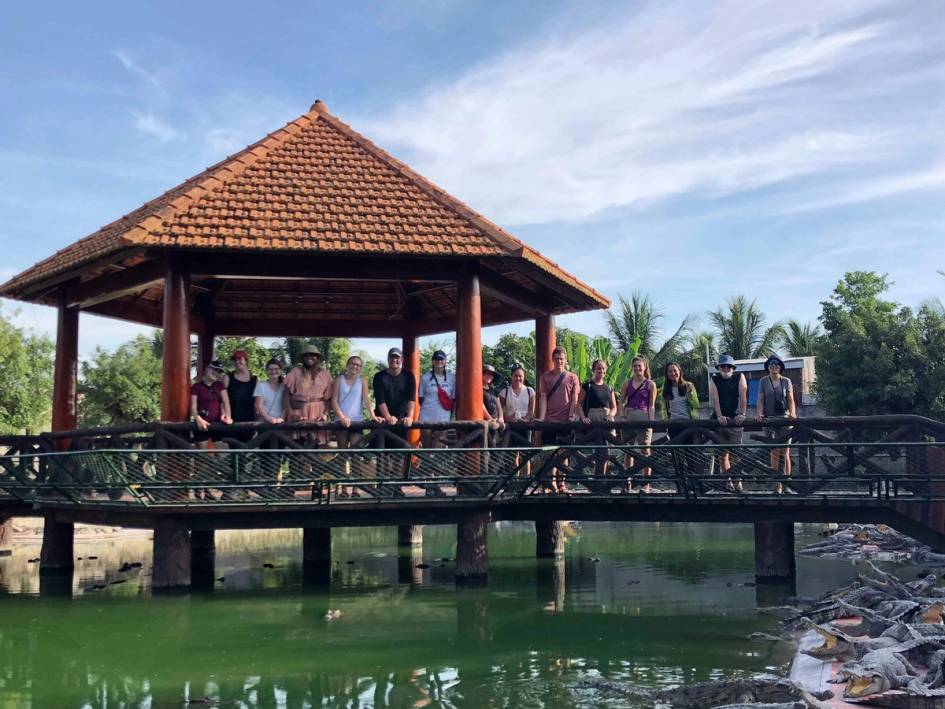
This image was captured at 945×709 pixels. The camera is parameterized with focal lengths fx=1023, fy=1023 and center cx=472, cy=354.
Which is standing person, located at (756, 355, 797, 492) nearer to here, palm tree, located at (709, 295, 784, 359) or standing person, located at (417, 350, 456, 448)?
standing person, located at (417, 350, 456, 448)

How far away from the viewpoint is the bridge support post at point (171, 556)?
40.9ft

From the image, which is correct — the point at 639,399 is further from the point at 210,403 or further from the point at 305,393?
the point at 210,403

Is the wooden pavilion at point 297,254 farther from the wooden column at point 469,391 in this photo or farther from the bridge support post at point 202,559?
the bridge support post at point 202,559

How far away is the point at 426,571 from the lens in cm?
1606

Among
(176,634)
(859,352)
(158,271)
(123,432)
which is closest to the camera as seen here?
(176,634)

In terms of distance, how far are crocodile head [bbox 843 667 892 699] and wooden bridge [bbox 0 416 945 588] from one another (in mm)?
4155

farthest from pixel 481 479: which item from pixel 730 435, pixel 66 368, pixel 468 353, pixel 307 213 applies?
pixel 66 368

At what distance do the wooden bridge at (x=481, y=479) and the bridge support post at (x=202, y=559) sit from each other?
72.6 inches

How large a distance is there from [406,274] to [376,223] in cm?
78

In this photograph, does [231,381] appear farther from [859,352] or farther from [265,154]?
[859,352]

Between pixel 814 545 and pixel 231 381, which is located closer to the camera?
pixel 231 381

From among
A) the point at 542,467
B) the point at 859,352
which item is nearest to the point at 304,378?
the point at 542,467

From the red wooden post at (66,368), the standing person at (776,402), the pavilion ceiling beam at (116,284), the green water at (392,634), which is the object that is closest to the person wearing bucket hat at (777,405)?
the standing person at (776,402)

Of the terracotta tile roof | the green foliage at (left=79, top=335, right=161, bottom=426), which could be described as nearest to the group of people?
the terracotta tile roof
